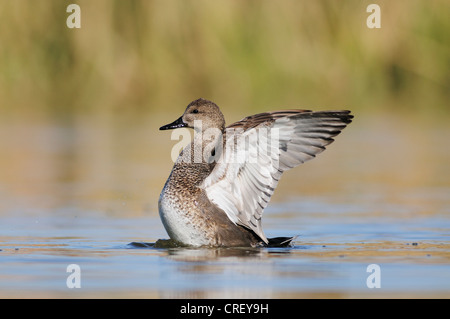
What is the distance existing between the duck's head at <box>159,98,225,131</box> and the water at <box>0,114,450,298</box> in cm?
90

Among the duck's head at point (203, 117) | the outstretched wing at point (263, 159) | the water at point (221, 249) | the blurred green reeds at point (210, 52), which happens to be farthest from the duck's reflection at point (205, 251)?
the blurred green reeds at point (210, 52)

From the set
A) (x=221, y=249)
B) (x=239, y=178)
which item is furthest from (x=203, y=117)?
(x=221, y=249)

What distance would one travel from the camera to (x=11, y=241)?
7410 mm

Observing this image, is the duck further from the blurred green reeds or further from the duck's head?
the blurred green reeds

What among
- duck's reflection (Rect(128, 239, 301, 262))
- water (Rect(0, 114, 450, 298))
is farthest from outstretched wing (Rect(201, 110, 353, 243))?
water (Rect(0, 114, 450, 298))

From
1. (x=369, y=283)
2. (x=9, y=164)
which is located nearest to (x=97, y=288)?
(x=369, y=283)

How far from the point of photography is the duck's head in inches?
306

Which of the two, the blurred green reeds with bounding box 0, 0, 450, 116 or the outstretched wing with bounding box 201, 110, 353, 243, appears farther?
the blurred green reeds with bounding box 0, 0, 450, 116

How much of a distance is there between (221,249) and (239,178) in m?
0.54

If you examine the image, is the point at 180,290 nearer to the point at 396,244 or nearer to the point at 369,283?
the point at 369,283

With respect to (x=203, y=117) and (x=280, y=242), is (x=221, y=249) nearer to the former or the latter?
(x=280, y=242)

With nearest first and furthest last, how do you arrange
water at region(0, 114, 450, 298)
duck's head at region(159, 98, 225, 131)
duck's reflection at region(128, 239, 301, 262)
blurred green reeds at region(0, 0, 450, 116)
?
water at region(0, 114, 450, 298)
duck's reflection at region(128, 239, 301, 262)
duck's head at region(159, 98, 225, 131)
blurred green reeds at region(0, 0, 450, 116)

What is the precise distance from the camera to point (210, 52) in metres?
19.3

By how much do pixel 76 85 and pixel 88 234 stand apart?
11771 mm
